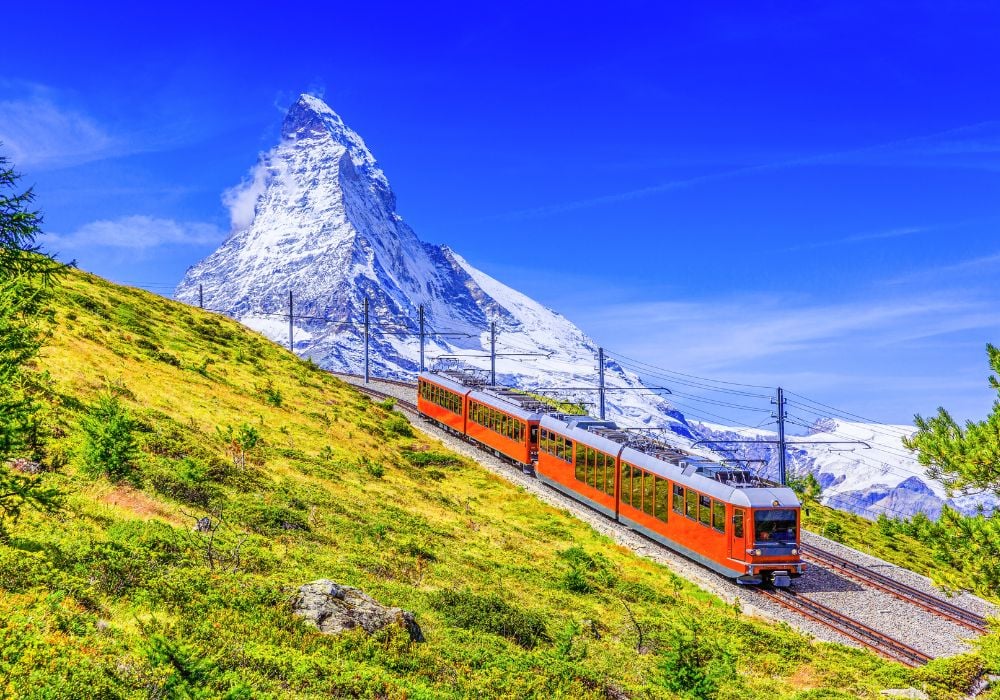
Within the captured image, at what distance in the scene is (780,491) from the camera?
24359mm

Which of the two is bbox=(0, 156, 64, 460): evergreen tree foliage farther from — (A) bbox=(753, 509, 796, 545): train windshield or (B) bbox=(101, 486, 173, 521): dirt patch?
(A) bbox=(753, 509, 796, 545): train windshield

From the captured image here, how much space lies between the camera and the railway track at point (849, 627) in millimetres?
19172

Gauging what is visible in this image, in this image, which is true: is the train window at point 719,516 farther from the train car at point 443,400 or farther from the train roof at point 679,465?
the train car at point 443,400

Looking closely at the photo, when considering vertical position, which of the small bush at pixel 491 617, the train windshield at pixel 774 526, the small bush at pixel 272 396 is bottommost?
the small bush at pixel 491 617

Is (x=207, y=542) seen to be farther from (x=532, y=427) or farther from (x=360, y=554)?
(x=532, y=427)

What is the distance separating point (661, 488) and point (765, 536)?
15.1 feet

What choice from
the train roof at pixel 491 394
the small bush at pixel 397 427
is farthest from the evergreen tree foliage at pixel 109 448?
the small bush at pixel 397 427

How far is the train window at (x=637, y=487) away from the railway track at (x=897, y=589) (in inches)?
284

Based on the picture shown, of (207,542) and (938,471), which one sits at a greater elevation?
(938,471)

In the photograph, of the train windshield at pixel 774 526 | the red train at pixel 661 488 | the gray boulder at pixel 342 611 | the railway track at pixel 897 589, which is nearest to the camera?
the gray boulder at pixel 342 611

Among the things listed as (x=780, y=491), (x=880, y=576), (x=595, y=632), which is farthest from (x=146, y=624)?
(x=880, y=576)

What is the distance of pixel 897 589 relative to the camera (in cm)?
2556

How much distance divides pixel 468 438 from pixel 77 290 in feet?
84.1

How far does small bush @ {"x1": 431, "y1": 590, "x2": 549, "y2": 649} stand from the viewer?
1595 cm
